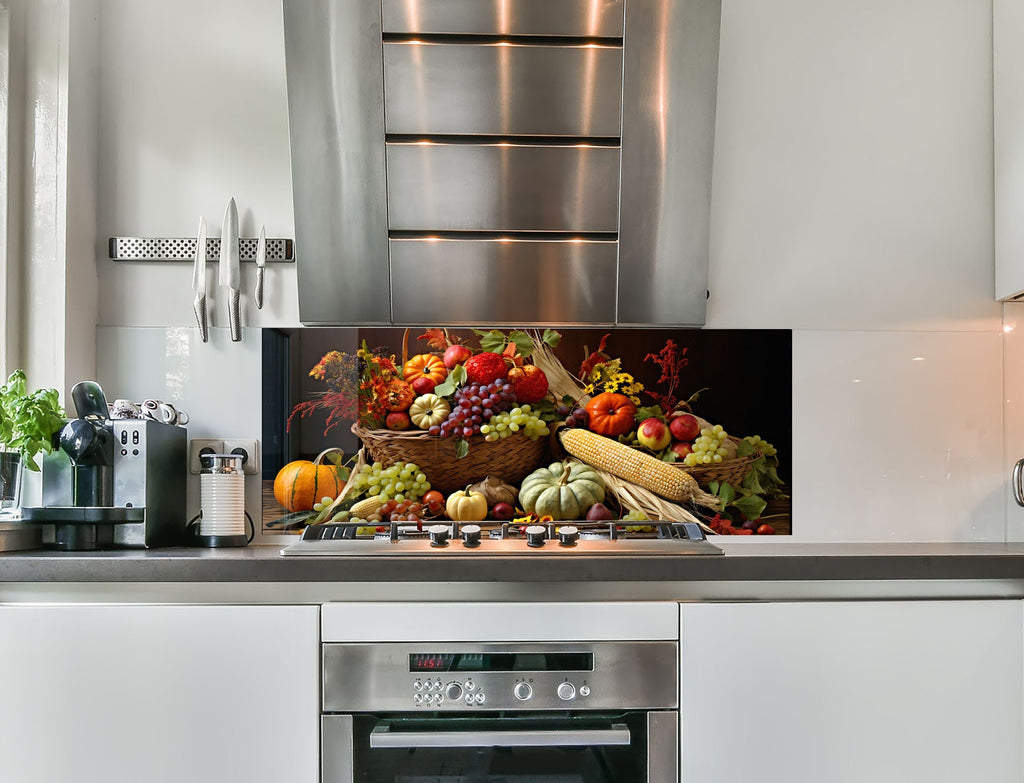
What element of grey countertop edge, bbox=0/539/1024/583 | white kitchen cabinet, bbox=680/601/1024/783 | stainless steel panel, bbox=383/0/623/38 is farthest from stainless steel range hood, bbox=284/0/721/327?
white kitchen cabinet, bbox=680/601/1024/783

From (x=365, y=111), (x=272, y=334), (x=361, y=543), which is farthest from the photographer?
(x=272, y=334)

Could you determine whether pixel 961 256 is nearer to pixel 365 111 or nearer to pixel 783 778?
pixel 783 778

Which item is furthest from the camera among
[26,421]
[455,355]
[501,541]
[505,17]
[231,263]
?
[455,355]

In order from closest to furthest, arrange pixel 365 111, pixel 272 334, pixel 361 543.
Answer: pixel 361 543 < pixel 365 111 < pixel 272 334

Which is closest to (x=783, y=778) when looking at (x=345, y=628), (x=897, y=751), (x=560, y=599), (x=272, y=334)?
(x=897, y=751)

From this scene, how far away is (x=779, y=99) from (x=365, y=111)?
1.04 m

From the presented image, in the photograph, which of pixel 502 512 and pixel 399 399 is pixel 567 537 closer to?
pixel 502 512

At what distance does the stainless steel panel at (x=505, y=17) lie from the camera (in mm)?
1884

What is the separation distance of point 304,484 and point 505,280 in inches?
28.1

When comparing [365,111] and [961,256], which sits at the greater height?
[365,111]

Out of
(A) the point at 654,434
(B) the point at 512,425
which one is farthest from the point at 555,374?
(A) the point at 654,434

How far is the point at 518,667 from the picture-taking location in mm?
1502

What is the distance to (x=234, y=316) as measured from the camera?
2018 millimetres

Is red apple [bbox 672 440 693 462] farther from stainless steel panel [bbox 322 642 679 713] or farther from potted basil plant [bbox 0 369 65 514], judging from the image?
potted basil plant [bbox 0 369 65 514]
